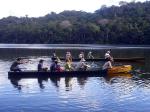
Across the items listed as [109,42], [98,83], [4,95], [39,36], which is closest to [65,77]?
[98,83]

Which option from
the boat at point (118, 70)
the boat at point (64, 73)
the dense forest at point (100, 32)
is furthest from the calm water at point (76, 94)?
the dense forest at point (100, 32)

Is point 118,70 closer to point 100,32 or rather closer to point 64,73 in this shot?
point 64,73

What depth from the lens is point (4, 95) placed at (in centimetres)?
2834

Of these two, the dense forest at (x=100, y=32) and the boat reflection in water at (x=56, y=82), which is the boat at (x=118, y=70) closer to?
the boat reflection in water at (x=56, y=82)

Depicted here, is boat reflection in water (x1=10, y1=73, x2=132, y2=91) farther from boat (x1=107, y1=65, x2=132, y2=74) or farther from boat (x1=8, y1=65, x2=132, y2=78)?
boat (x1=8, y1=65, x2=132, y2=78)

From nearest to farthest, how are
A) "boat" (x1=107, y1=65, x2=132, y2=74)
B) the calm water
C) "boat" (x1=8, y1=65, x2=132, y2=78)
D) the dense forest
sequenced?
the calm water < "boat" (x1=8, y1=65, x2=132, y2=78) < "boat" (x1=107, y1=65, x2=132, y2=74) < the dense forest

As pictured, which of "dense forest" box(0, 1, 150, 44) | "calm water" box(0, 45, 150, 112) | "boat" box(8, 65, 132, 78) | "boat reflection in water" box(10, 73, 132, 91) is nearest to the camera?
"calm water" box(0, 45, 150, 112)

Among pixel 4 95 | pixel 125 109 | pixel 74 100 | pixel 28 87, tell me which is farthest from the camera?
pixel 28 87

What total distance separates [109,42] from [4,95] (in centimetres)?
13807

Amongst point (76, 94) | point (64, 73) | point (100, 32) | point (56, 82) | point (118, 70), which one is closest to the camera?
point (76, 94)

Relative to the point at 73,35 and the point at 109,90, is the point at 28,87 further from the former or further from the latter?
the point at 73,35

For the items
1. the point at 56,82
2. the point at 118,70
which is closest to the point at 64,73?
the point at 56,82

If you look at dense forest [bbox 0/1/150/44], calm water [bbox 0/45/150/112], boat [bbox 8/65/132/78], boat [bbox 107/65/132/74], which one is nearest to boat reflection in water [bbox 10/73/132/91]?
calm water [bbox 0/45/150/112]

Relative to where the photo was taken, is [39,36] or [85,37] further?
Result: [39,36]
